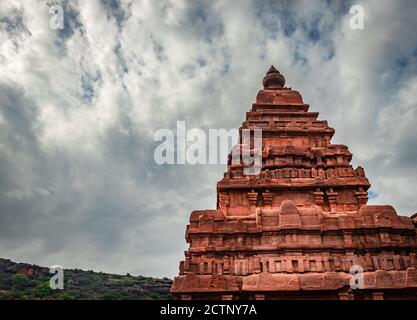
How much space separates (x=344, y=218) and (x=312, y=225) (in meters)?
1.45

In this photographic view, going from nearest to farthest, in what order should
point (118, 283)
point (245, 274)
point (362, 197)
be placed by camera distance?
point (245, 274) → point (362, 197) → point (118, 283)

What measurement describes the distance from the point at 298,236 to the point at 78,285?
61.9 m

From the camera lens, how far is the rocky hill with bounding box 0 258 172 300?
53.0m

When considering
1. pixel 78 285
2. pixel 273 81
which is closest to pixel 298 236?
pixel 273 81

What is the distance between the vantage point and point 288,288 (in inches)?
459

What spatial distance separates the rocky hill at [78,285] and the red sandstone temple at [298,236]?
44913 mm

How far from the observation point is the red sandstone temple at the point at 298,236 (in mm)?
11719

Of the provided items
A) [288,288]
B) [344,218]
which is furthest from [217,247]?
[344,218]

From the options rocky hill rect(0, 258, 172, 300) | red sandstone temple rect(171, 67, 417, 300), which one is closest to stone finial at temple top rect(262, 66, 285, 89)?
red sandstone temple rect(171, 67, 417, 300)

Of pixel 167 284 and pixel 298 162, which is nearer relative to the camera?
pixel 298 162

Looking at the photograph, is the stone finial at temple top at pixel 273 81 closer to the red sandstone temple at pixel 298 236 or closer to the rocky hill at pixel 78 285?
the red sandstone temple at pixel 298 236

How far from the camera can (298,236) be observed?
1346 cm

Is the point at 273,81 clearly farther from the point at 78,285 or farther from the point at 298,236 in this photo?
the point at 78,285
